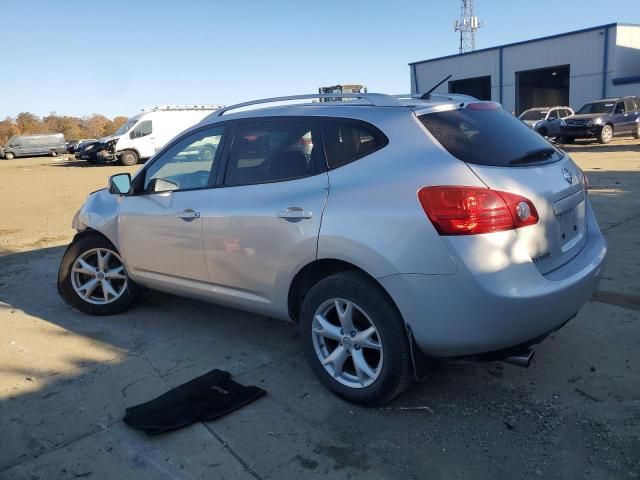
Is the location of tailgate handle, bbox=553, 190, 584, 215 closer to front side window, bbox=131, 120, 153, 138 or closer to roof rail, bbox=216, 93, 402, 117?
roof rail, bbox=216, 93, 402, 117

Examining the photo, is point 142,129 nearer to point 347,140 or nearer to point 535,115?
point 535,115

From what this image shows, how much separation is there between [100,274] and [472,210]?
135 inches

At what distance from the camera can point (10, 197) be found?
50.0 ft

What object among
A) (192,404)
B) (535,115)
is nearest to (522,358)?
(192,404)

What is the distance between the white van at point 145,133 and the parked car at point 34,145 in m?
19.9

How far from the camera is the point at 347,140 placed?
3.14 metres

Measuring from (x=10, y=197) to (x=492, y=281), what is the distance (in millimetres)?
15902

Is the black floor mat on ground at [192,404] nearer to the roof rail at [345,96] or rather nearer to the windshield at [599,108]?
the roof rail at [345,96]

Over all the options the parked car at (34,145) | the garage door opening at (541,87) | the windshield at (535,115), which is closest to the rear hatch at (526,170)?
the windshield at (535,115)

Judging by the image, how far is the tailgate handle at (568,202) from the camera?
290 cm

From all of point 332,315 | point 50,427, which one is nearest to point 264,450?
point 332,315

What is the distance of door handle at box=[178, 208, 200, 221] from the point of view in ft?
12.5

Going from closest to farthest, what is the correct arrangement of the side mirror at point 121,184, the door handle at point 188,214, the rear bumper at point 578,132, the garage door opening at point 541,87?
the door handle at point 188,214 → the side mirror at point 121,184 → the rear bumper at point 578,132 → the garage door opening at point 541,87

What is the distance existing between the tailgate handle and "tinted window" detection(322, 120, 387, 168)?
0.98m
